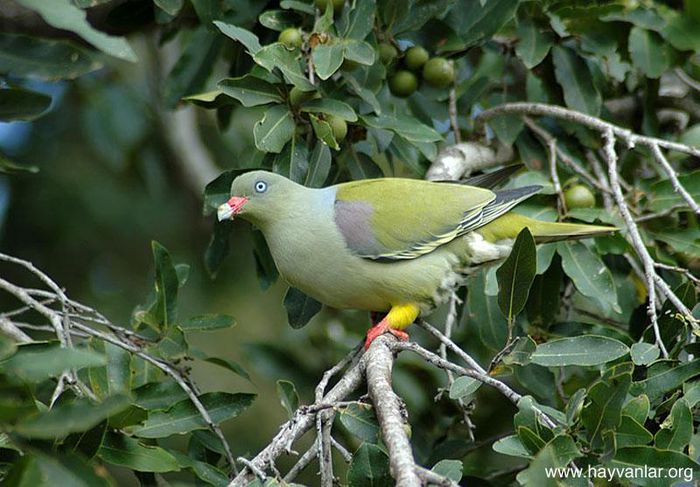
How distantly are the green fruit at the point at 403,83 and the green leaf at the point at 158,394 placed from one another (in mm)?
1528

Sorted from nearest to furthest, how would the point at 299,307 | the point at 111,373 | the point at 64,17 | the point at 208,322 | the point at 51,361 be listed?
the point at 51,361 < the point at 64,17 < the point at 111,373 < the point at 208,322 < the point at 299,307

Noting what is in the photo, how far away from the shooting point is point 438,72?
353 cm

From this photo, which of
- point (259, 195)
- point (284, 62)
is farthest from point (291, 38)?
point (259, 195)

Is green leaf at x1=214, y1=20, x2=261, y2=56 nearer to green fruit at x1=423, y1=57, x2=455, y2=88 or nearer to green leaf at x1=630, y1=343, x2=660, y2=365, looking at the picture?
green fruit at x1=423, y1=57, x2=455, y2=88

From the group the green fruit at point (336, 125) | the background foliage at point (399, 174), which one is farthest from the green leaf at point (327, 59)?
the green fruit at point (336, 125)

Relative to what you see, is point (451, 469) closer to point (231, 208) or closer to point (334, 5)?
point (231, 208)

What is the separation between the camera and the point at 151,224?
5.61 meters

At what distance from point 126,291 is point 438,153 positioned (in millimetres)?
2663

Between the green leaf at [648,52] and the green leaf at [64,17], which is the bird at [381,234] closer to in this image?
the green leaf at [648,52]

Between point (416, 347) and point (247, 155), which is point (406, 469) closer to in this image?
point (416, 347)

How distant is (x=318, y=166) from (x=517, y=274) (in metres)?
1.06

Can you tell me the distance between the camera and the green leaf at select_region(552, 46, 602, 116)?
3693mm

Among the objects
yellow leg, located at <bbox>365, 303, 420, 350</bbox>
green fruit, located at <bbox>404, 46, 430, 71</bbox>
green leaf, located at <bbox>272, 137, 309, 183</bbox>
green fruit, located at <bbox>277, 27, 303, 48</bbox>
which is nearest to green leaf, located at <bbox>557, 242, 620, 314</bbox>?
yellow leg, located at <bbox>365, 303, 420, 350</bbox>

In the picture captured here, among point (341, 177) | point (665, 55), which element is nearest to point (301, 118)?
point (341, 177)
